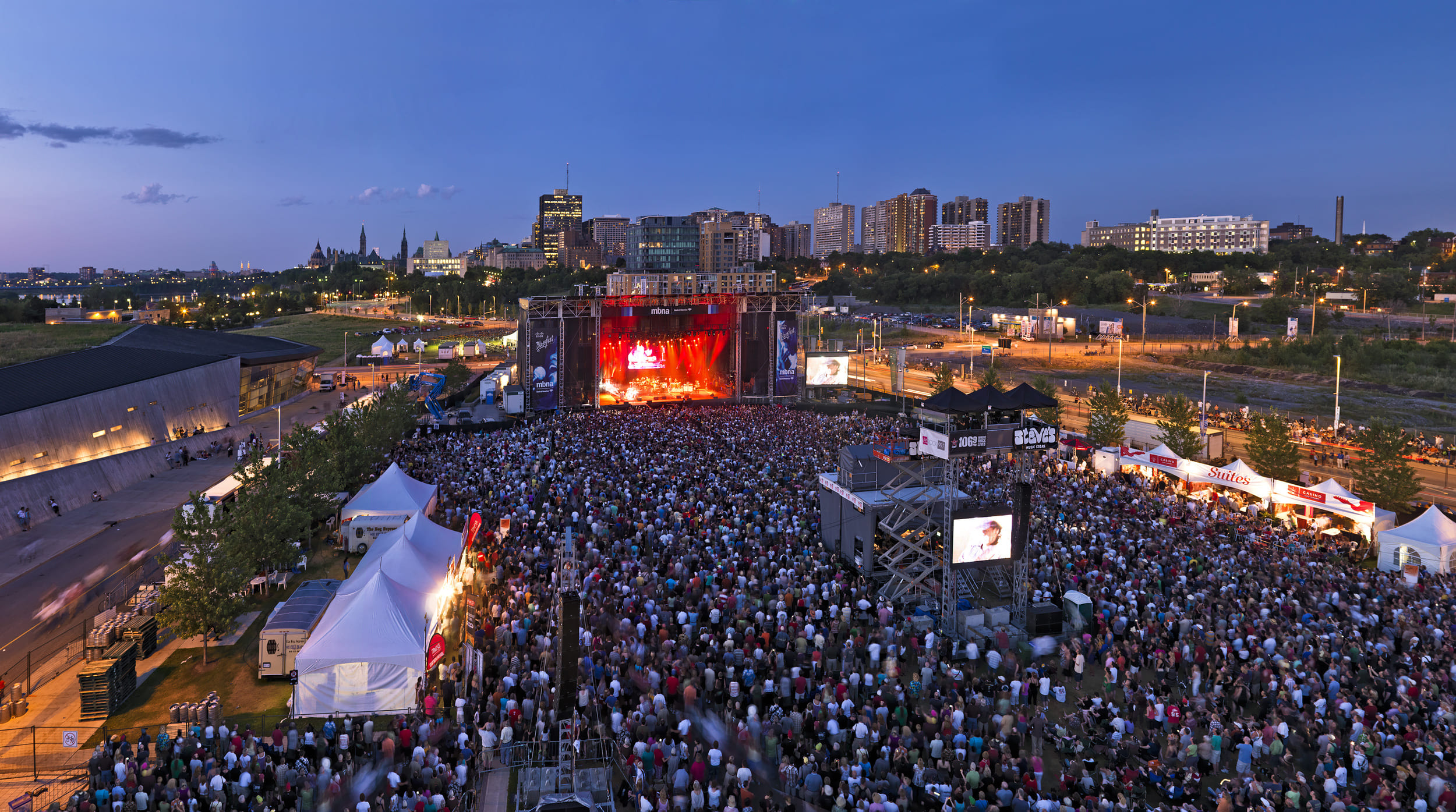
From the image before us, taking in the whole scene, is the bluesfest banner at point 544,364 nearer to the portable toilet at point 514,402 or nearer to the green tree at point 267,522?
the portable toilet at point 514,402

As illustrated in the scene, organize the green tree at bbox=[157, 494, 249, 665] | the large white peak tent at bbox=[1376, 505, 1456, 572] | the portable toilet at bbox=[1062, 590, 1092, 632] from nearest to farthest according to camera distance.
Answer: the green tree at bbox=[157, 494, 249, 665] → the portable toilet at bbox=[1062, 590, 1092, 632] → the large white peak tent at bbox=[1376, 505, 1456, 572]

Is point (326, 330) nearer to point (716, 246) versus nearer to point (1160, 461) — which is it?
point (716, 246)

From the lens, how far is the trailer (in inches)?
578

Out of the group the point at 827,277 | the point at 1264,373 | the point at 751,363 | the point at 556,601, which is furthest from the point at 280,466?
the point at 827,277

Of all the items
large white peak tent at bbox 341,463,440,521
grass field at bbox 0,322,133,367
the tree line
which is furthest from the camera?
grass field at bbox 0,322,133,367

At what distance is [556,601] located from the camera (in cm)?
1582

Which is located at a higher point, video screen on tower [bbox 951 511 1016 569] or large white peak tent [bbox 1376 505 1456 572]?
video screen on tower [bbox 951 511 1016 569]

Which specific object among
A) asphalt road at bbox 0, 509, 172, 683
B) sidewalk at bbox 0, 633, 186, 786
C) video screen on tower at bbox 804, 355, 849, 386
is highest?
video screen on tower at bbox 804, 355, 849, 386

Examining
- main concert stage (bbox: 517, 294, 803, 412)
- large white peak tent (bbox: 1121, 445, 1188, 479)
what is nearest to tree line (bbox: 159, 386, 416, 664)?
main concert stage (bbox: 517, 294, 803, 412)

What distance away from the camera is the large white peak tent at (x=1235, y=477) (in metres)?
23.9

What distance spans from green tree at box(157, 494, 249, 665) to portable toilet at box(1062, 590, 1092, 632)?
15420 millimetres

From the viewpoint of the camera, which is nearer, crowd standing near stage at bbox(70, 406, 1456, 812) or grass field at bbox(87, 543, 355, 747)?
crowd standing near stage at bbox(70, 406, 1456, 812)

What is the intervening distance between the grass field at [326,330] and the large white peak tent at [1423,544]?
7860cm

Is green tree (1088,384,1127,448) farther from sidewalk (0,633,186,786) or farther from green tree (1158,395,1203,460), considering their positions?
sidewalk (0,633,186,786)
